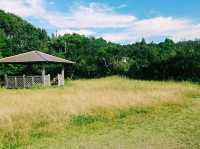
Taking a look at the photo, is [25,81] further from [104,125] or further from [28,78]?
[104,125]

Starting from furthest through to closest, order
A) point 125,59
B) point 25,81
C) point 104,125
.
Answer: point 125,59
point 25,81
point 104,125

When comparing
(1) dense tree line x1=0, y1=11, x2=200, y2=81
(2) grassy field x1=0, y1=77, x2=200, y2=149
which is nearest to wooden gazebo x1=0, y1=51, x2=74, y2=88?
(1) dense tree line x1=0, y1=11, x2=200, y2=81

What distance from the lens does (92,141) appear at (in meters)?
7.83

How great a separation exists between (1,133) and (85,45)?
42.7 metres

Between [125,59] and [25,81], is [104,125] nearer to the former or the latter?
[25,81]

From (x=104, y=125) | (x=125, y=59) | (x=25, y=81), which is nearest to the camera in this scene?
(x=104, y=125)

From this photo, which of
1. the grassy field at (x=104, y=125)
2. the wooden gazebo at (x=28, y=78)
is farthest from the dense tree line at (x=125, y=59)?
the grassy field at (x=104, y=125)

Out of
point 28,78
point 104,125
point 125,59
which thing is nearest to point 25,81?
point 28,78

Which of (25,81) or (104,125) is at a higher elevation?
(25,81)

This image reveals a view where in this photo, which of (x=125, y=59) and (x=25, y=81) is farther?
(x=125, y=59)

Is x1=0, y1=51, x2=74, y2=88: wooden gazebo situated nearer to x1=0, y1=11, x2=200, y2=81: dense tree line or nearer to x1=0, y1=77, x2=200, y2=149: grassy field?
x1=0, y1=11, x2=200, y2=81: dense tree line

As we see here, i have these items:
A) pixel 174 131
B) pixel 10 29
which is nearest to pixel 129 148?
pixel 174 131

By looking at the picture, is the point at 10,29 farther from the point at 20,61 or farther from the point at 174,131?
the point at 174,131

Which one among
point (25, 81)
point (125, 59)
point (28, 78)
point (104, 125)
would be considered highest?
point (125, 59)
